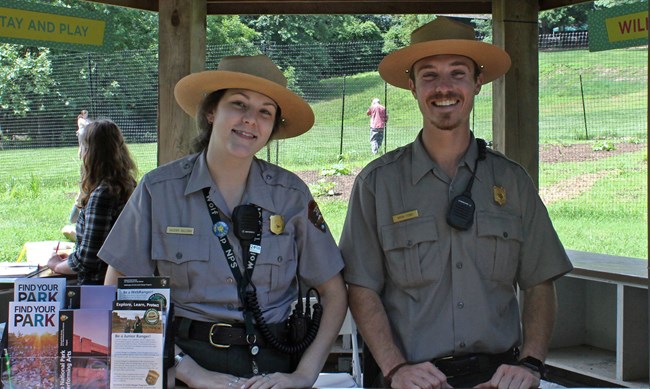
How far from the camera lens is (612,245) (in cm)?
1189

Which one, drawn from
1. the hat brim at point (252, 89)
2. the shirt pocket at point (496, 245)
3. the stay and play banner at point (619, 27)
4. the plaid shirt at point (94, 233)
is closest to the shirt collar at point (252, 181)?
the hat brim at point (252, 89)

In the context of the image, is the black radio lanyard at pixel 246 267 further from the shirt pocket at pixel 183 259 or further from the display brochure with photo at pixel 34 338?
the display brochure with photo at pixel 34 338

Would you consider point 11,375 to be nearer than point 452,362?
Yes

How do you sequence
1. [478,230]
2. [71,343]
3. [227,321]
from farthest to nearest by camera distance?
[478,230], [227,321], [71,343]

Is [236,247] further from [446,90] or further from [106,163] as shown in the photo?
[106,163]

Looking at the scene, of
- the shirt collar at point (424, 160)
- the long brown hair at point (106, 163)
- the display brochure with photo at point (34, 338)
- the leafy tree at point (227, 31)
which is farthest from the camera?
the leafy tree at point (227, 31)

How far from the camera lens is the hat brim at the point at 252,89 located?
3061mm

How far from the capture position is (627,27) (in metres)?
4.52

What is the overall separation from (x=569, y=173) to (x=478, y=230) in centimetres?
1212

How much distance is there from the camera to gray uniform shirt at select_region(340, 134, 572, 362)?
3.11 metres

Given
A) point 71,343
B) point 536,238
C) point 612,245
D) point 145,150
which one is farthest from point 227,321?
point 612,245

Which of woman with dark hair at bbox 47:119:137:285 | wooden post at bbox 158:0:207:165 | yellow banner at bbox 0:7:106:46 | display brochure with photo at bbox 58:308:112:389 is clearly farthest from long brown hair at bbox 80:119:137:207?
display brochure with photo at bbox 58:308:112:389

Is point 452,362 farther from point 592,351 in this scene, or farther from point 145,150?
point 145,150

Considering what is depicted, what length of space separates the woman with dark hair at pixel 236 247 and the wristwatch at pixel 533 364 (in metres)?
0.68
